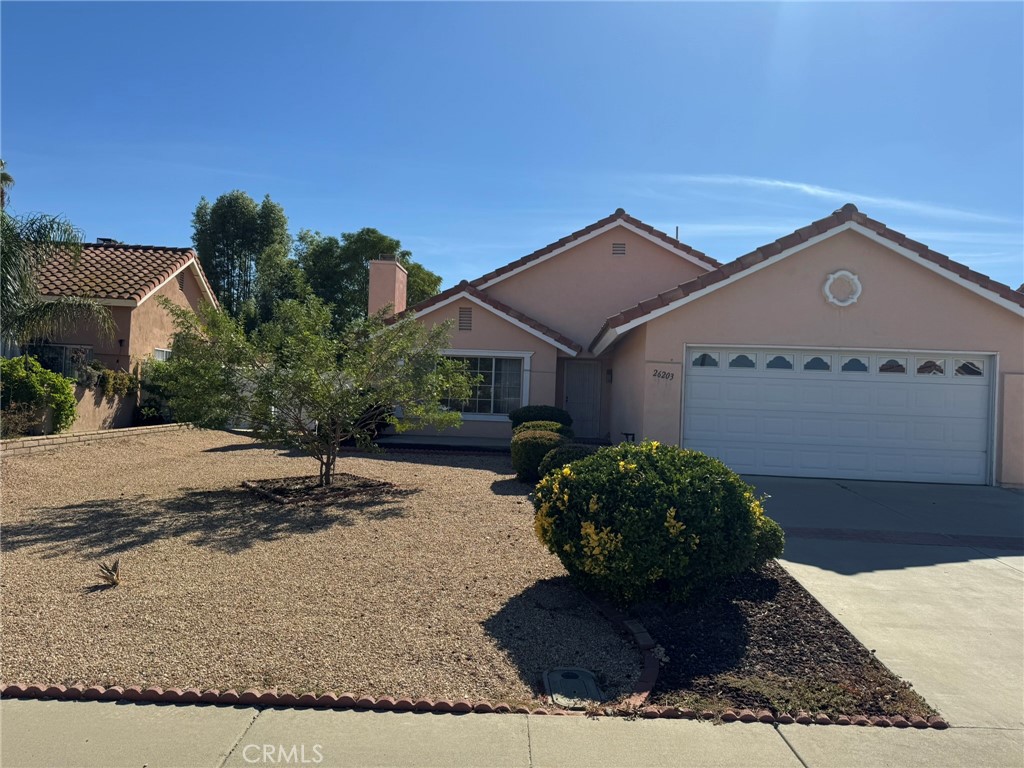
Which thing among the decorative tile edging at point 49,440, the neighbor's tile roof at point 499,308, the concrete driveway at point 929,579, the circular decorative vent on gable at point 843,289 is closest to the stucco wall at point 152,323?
the decorative tile edging at point 49,440

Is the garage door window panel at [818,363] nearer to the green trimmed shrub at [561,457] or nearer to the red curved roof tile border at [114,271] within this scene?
the green trimmed shrub at [561,457]

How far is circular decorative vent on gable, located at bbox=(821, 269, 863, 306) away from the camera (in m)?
13.4

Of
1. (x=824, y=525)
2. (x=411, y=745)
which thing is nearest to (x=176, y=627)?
(x=411, y=745)

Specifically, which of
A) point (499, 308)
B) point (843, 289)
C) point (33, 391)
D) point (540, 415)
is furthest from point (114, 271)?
point (843, 289)

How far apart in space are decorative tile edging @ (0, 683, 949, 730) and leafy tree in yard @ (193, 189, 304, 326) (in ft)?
109

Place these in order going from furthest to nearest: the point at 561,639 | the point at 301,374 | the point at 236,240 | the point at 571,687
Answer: the point at 236,240
the point at 301,374
the point at 561,639
the point at 571,687

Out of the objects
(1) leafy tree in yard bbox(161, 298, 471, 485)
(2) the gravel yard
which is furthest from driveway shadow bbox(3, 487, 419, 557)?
(1) leafy tree in yard bbox(161, 298, 471, 485)

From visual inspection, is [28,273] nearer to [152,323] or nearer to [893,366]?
[152,323]

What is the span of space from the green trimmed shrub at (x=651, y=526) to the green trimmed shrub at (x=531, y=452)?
5771mm

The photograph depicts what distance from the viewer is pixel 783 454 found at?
44.4ft

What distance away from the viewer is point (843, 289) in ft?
44.0

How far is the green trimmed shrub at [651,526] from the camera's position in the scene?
5.92 m

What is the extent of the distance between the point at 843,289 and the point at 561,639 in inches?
394

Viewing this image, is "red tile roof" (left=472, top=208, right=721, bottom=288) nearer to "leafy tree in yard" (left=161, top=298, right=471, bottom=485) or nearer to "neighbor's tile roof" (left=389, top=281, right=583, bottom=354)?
"neighbor's tile roof" (left=389, top=281, right=583, bottom=354)
